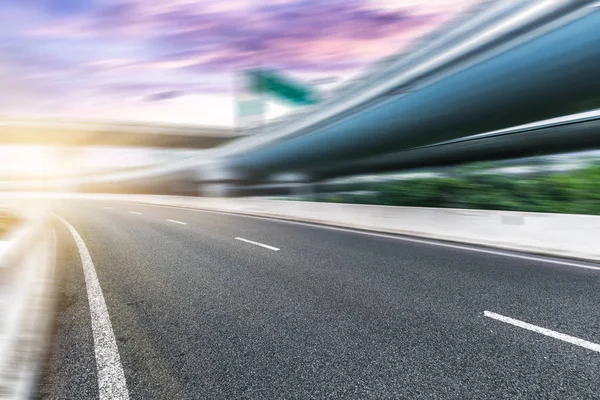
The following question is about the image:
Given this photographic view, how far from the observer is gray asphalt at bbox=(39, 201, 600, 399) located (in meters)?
2.82

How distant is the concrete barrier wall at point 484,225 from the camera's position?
6746mm

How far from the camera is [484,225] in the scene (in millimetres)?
8430

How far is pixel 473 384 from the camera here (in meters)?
2.76

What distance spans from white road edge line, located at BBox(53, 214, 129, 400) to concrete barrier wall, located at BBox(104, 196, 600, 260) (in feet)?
23.9

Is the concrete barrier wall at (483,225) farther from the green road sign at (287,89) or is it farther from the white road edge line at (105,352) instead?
the green road sign at (287,89)

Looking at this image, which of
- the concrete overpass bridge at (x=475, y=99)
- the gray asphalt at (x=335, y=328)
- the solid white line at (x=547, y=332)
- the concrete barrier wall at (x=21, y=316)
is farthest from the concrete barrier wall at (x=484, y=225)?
the concrete barrier wall at (x=21, y=316)

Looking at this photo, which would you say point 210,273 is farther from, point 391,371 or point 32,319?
point 391,371

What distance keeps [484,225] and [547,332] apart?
5.15 meters

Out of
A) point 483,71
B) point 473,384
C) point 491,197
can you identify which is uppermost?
point 483,71

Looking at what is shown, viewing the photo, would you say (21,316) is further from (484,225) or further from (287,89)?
(287,89)

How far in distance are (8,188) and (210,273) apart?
295 ft

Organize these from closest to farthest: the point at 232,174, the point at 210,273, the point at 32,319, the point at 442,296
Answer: the point at 32,319
the point at 442,296
the point at 210,273
the point at 232,174

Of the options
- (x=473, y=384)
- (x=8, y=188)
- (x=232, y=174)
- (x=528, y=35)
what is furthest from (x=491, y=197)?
(x=8, y=188)

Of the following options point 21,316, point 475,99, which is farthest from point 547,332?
point 475,99
